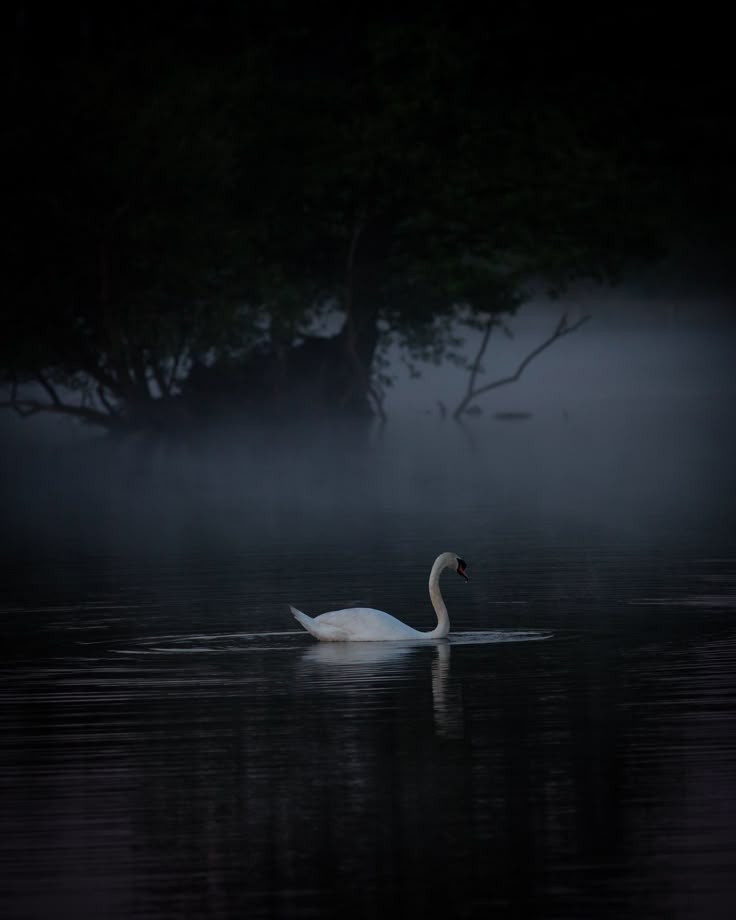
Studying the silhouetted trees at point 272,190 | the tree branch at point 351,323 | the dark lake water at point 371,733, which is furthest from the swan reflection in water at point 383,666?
the tree branch at point 351,323

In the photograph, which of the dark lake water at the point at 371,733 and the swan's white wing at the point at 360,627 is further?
the swan's white wing at the point at 360,627

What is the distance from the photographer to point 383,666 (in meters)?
16.2

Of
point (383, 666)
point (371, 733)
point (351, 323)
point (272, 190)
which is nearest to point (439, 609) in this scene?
point (383, 666)

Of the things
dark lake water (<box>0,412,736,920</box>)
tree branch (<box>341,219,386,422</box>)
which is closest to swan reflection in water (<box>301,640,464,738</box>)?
dark lake water (<box>0,412,736,920</box>)

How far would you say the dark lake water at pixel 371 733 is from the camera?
942cm

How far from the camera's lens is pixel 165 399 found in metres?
56.6

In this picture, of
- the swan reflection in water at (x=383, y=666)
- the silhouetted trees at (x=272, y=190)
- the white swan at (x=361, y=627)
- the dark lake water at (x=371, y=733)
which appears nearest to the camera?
the dark lake water at (x=371, y=733)

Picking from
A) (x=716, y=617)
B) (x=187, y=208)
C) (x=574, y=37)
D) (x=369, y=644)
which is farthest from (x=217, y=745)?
(x=574, y=37)

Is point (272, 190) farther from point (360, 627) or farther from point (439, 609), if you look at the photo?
point (360, 627)

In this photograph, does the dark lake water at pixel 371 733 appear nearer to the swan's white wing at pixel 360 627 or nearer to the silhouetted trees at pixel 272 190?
the swan's white wing at pixel 360 627

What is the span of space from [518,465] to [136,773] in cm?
3652

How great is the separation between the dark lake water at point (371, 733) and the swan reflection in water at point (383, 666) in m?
0.05

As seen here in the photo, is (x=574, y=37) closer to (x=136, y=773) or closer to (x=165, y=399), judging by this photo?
(x=165, y=399)

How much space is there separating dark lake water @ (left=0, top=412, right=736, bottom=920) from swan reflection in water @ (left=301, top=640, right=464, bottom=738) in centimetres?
5
